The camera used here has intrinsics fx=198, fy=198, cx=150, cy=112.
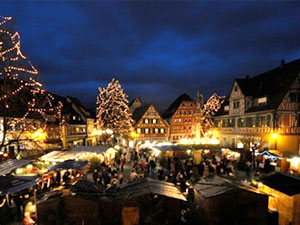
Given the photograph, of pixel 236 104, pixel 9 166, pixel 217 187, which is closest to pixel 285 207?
pixel 217 187

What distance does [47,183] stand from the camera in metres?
12.7

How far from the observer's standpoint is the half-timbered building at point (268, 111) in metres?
20.3

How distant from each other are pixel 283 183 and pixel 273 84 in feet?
58.6

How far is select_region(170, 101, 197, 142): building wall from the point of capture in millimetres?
39375

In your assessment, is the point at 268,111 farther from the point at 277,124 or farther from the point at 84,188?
the point at 84,188

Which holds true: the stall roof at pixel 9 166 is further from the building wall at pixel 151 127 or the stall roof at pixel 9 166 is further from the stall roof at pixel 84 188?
the building wall at pixel 151 127

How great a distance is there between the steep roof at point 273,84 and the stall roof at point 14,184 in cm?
2193

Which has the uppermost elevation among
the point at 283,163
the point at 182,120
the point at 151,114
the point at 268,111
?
the point at 268,111

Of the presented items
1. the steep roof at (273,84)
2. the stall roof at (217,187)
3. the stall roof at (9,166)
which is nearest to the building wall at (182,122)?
the steep roof at (273,84)

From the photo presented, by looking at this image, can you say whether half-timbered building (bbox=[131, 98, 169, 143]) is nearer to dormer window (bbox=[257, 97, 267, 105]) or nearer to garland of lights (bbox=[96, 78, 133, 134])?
garland of lights (bbox=[96, 78, 133, 134])

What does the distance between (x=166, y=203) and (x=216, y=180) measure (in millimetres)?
3202

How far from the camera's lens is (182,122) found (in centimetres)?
3991

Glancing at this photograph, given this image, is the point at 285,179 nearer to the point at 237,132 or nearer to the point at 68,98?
the point at 237,132

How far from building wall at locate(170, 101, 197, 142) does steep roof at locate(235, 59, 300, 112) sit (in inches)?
594
